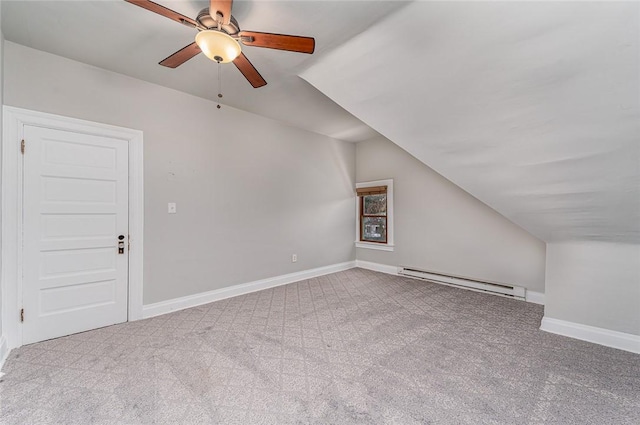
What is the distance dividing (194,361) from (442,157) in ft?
9.12

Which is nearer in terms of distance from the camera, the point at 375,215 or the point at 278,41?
the point at 278,41

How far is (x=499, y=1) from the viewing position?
148 centimetres

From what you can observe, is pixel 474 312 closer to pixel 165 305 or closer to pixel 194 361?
pixel 194 361

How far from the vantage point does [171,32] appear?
215cm

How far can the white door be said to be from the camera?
2400 mm

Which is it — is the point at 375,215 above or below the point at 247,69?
below

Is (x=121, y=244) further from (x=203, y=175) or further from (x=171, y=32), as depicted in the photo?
(x=171, y=32)

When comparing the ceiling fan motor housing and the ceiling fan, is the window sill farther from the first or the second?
the ceiling fan motor housing

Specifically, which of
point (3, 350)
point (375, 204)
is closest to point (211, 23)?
→ point (3, 350)

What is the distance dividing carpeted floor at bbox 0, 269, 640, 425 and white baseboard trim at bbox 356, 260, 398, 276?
1.88 m

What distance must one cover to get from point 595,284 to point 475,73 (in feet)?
7.46

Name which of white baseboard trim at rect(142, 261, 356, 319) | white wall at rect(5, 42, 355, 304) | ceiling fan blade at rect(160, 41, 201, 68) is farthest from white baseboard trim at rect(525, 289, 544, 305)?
ceiling fan blade at rect(160, 41, 201, 68)

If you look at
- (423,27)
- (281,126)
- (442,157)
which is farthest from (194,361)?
(281,126)

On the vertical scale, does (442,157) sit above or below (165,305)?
above
